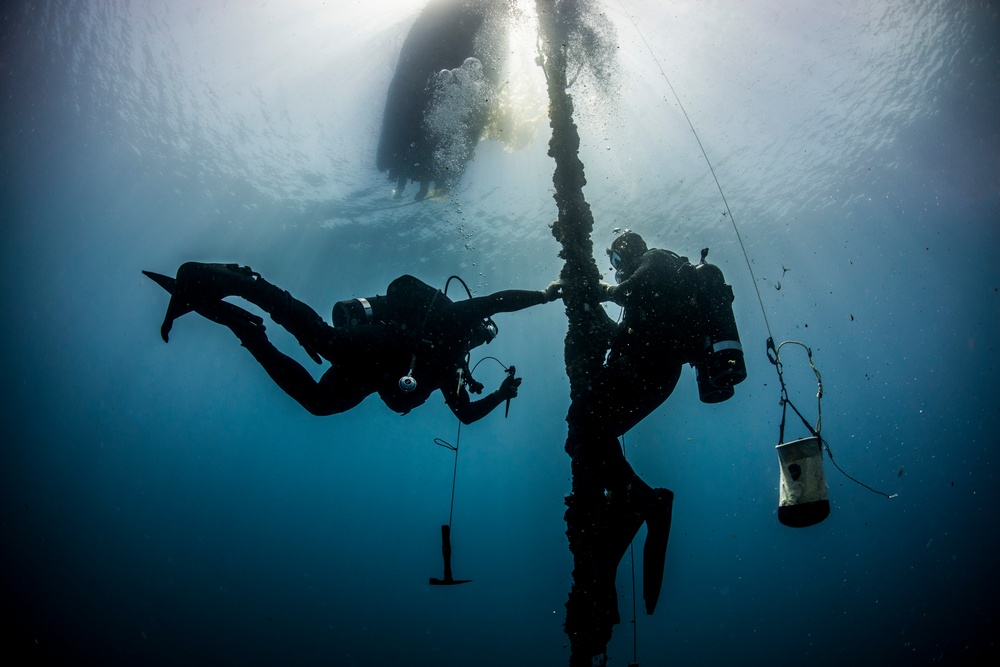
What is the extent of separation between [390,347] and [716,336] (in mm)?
2965

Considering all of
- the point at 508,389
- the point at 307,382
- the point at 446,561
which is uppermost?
the point at 508,389

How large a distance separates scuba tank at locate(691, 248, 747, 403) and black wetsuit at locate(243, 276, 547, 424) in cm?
144

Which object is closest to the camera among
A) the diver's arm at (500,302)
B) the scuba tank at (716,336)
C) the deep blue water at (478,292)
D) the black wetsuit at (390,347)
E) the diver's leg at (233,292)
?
the diver's leg at (233,292)

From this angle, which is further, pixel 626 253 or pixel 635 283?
pixel 626 253

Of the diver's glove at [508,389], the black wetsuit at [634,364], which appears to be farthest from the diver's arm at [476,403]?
the black wetsuit at [634,364]

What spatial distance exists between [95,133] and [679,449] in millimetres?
87531

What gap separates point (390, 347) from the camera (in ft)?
12.8

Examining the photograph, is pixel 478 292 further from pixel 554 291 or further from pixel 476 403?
pixel 554 291

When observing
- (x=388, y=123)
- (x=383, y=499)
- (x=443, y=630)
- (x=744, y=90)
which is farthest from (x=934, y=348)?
(x=383, y=499)

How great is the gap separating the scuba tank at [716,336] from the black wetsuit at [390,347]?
1442 mm

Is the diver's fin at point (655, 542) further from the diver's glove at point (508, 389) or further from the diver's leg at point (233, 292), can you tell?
the diver's leg at point (233, 292)

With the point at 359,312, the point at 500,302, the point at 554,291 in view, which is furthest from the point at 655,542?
the point at 359,312

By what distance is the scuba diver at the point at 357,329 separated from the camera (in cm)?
331

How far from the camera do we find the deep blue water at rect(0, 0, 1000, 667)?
11.4 meters
